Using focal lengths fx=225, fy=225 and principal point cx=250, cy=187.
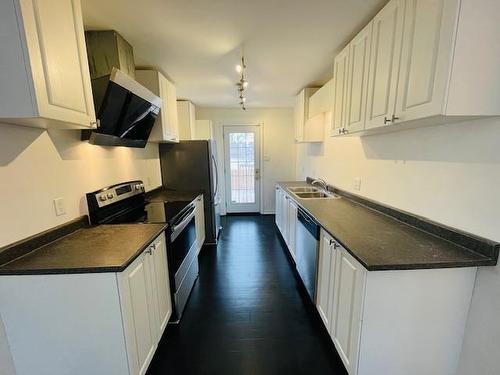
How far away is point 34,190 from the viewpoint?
1.33 meters

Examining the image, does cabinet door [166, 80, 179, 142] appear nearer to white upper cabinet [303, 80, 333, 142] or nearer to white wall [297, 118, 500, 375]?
white upper cabinet [303, 80, 333, 142]

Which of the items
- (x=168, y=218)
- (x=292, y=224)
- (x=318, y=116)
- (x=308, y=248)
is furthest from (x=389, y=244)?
(x=318, y=116)

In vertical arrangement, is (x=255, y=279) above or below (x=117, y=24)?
below

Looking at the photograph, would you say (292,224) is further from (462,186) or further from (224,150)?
(224,150)

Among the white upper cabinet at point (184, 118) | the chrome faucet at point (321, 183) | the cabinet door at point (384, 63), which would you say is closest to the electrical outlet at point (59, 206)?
the cabinet door at point (384, 63)

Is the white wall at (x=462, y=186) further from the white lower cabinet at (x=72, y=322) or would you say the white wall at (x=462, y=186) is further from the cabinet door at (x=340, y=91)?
the white lower cabinet at (x=72, y=322)

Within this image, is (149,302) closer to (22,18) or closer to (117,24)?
(22,18)

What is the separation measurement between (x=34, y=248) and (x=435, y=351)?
2358mm

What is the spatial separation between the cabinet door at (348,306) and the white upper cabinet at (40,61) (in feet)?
5.83

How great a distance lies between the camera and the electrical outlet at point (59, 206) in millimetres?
1479

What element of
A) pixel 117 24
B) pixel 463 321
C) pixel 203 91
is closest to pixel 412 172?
pixel 463 321

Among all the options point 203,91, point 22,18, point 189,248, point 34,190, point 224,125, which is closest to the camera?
point 22,18

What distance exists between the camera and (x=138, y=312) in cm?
135

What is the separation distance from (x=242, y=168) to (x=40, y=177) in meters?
3.92
